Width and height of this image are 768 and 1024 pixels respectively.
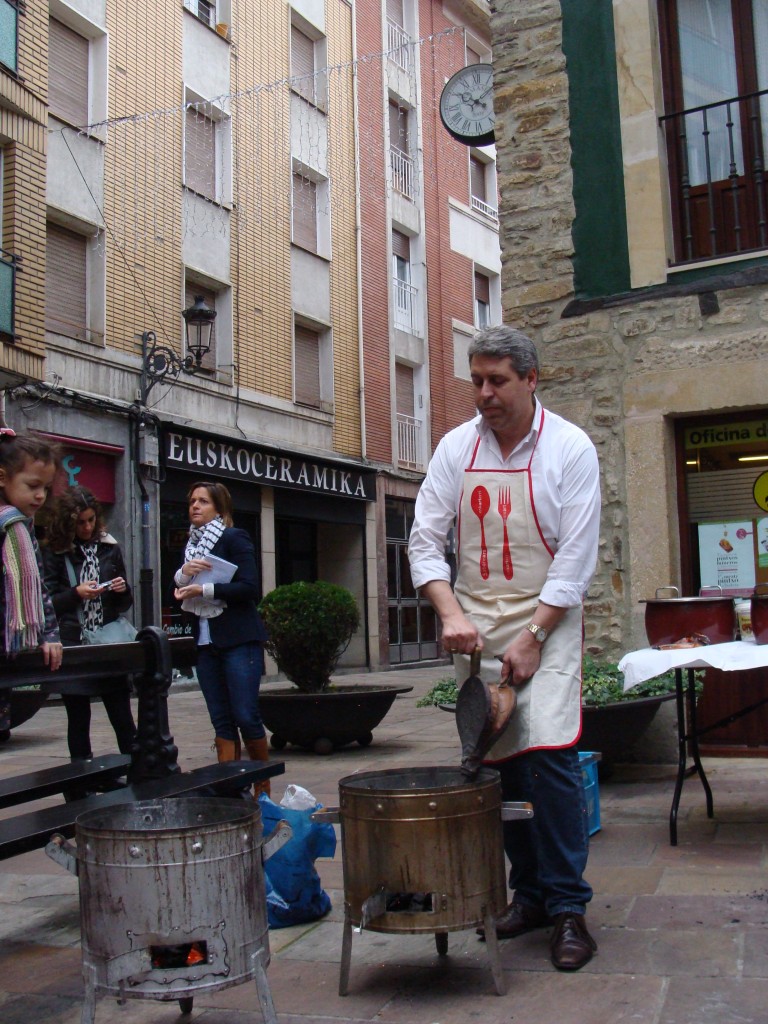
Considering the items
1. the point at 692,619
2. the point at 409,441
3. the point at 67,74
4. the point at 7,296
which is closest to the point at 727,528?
the point at 692,619

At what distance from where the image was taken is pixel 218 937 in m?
2.69

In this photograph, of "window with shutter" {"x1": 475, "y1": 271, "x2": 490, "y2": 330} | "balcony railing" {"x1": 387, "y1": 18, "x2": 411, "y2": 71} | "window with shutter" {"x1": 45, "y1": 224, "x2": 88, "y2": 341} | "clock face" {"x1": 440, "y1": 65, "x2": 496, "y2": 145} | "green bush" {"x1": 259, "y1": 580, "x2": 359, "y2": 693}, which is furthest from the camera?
"window with shutter" {"x1": 475, "y1": 271, "x2": 490, "y2": 330}

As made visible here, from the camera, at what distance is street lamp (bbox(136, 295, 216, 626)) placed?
15625mm

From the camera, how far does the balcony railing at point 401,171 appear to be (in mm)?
23609

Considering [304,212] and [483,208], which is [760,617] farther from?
[483,208]

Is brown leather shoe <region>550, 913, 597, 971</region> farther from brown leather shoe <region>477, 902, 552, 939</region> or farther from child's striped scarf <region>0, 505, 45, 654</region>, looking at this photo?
child's striped scarf <region>0, 505, 45, 654</region>

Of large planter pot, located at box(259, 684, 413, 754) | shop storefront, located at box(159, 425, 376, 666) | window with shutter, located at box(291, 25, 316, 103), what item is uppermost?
window with shutter, located at box(291, 25, 316, 103)

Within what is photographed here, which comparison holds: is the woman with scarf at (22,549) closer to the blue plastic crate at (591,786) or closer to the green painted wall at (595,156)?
the blue plastic crate at (591,786)

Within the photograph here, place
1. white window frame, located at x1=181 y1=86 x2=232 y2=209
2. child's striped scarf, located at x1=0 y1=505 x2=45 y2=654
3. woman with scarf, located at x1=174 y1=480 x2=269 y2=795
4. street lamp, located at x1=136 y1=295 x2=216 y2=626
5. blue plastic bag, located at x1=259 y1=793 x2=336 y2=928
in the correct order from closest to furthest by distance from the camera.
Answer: child's striped scarf, located at x1=0 y1=505 x2=45 y2=654
blue plastic bag, located at x1=259 y1=793 x2=336 y2=928
woman with scarf, located at x1=174 y1=480 x2=269 y2=795
street lamp, located at x1=136 y1=295 x2=216 y2=626
white window frame, located at x1=181 y1=86 x2=232 y2=209

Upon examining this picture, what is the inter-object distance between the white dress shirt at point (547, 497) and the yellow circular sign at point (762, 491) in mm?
3692

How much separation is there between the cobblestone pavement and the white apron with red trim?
69 centimetres

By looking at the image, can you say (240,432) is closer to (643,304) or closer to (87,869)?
(643,304)

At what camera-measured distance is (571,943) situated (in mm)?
3264

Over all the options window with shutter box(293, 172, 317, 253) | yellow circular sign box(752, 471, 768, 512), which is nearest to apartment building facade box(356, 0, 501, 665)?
window with shutter box(293, 172, 317, 253)
